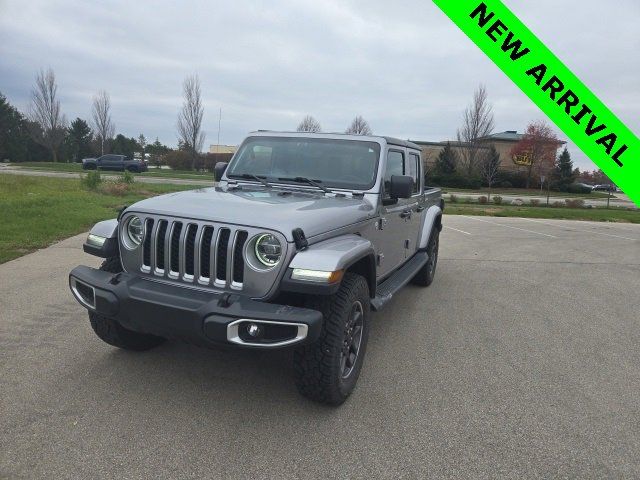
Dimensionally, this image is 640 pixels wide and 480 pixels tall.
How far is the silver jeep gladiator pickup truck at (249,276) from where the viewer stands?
9.20 ft

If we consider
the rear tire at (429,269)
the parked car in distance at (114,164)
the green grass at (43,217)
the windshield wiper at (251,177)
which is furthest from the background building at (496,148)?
the windshield wiper at (251,177)

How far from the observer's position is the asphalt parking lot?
2691 mm

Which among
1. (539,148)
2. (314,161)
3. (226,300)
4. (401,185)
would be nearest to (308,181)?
(314,161)

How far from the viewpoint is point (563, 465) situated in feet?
9.07

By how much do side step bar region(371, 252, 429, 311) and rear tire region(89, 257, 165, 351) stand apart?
1870mm

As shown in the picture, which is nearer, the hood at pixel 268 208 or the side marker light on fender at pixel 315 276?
the side marker light on fender at pixel 315 276

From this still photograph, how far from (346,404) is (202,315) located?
1251mm

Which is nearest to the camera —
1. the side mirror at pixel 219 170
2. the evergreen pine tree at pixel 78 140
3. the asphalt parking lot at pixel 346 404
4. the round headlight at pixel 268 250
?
the asphalt parking lot at pixel 346 404

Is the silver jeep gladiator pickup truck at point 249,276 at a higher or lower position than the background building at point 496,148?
lower

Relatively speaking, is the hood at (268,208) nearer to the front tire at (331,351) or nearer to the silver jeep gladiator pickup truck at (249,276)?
the silver jeep gladiator pickup truck at (249,276)

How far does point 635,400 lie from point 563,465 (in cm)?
128

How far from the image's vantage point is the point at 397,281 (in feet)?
15.5

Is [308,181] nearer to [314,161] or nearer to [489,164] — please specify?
[314,161]

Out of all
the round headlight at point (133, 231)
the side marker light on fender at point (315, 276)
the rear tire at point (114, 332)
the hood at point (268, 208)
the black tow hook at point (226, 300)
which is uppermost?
the hood at point (268, 208)
